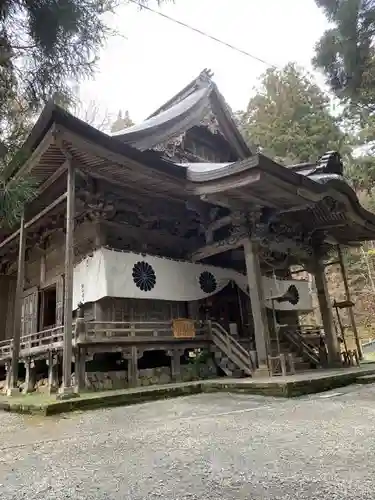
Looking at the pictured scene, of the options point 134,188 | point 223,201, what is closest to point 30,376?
point 134,188

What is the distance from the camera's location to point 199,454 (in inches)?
111

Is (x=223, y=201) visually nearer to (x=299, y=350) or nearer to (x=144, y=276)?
(x=144, y=276)

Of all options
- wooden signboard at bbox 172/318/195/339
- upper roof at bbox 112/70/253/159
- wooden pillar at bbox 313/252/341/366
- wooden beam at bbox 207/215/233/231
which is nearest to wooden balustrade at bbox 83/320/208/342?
wooden signboard at bbox 172/318/195/339

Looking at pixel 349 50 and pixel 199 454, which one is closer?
pixel 199 454

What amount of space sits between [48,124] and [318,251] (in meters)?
8.89

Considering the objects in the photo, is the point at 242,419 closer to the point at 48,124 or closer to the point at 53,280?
the point at 48,124

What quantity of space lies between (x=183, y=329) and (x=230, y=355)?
49.9 inches

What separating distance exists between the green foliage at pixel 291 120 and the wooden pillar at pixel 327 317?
35.5 feet

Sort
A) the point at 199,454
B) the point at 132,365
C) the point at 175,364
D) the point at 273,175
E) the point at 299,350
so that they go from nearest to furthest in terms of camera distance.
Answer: the point at 199,454 → the point at 273,175 → the point at 132,365 → the point at 175,364 → the point at 299,350

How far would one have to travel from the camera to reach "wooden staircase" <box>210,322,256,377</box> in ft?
27.3

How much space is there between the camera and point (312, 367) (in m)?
10.2

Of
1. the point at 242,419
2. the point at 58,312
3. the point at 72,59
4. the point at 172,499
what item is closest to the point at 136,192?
the point at 58,312

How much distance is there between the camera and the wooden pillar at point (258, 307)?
8.14m

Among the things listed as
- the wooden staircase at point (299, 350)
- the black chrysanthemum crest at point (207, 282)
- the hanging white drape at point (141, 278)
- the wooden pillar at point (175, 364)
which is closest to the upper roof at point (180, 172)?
the hanging white drape at point (141, 278)
